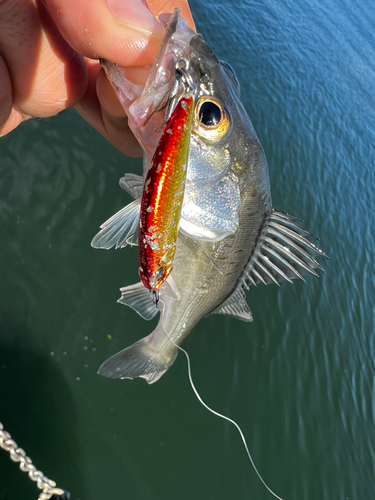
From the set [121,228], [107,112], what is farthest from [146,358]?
[107,112]

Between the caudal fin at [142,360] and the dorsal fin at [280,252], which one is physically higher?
the dorsal fin at [280,252]

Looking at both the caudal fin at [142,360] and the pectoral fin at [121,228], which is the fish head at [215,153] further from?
the caudal fin at [142,360]

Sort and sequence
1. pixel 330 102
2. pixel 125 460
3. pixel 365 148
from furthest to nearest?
pixel 330 102 < pixel 365 148 < pixel 125 460

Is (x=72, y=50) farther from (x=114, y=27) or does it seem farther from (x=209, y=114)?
(x=209, y=114)

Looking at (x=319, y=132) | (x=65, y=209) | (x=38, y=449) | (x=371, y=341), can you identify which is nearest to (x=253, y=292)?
(x=371, y=341)

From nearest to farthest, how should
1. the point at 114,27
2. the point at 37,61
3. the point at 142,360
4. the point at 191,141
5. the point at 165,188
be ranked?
the point at 165,188 < the point at 114,27 < the point at 191,141 < the point at 37,61 < the point at 142,360

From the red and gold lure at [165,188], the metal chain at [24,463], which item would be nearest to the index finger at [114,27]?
the red and gold lure at [165,188]

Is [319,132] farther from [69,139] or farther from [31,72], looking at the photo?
[31,72]
